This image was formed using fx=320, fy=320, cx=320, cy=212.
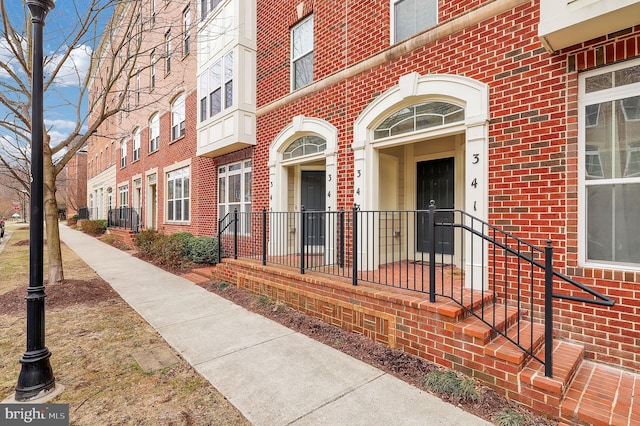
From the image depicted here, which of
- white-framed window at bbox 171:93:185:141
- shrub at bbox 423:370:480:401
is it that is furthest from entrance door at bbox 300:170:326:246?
white-framed window at bbox 171:93:185:141

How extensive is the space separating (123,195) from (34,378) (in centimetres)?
1826

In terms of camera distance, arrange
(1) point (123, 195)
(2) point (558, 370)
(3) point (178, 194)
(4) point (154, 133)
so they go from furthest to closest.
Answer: (1) point (123, 195) → (4) point (154, 133) → (3) point (178, 194) → (2) point (558, 370)

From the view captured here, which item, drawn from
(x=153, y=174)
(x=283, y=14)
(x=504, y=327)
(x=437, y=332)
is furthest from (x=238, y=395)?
(x=153, y=174)

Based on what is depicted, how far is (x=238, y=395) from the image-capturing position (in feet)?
9.46

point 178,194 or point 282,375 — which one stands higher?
point 178,194

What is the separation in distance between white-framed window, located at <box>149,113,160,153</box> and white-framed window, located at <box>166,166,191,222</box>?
2.19 meters

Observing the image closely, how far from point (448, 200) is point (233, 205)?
19.2 ft

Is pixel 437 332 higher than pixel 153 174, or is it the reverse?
pixel 153 174

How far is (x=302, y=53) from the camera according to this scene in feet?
23.0

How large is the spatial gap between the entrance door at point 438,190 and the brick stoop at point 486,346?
220 cm

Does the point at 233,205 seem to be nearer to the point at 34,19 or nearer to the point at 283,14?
the point at 283,14

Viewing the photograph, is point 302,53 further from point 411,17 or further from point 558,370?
point 558,370

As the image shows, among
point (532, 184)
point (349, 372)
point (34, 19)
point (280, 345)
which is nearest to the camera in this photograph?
point (34, 19)

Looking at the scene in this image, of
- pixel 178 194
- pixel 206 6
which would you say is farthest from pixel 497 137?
pixel 178 194
